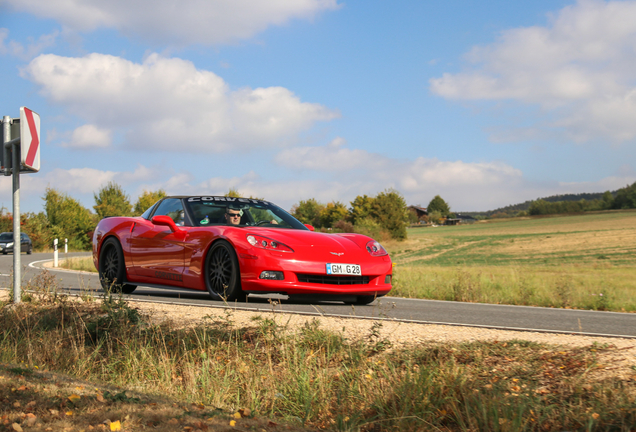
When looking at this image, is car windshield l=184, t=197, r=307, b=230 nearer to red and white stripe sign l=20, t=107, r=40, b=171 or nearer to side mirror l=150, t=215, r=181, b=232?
side mirror l=150, t=215, r=181, b=232

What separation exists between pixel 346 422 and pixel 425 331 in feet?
6.02

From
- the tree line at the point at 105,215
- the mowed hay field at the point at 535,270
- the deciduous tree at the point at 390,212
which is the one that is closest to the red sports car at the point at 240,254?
the mowed hay field at the point at 535,270

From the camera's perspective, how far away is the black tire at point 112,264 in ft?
28.1

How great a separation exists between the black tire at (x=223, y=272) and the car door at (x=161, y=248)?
A: 55 cm

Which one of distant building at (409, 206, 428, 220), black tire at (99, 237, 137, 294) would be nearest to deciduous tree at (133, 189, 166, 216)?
black tire at (99, 237, 137, 294)

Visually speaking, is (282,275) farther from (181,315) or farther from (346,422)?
(346,422)

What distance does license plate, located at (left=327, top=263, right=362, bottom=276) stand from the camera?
6802 millimetres

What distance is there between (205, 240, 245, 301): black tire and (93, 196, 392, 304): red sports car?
Result: 12 mm

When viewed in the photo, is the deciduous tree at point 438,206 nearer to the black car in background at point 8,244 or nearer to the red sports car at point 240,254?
the black car in background at point 8,244

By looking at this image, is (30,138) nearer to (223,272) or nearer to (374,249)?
(223,272)

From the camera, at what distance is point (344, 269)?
6898 millimetres

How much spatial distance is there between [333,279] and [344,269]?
18cm

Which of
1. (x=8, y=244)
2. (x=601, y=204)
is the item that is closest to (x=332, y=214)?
(x=8, y=244)

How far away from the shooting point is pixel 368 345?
4.84m
